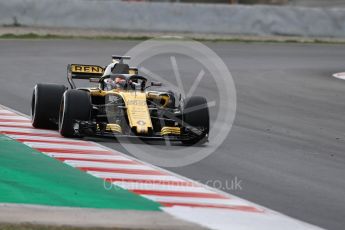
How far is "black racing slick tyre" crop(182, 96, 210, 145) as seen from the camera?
522 inches

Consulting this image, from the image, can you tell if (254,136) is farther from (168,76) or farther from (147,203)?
(168,76)

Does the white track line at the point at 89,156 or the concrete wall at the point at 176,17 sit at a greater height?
the concrete wall at the point at 176,17

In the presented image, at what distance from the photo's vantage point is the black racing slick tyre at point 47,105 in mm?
14008

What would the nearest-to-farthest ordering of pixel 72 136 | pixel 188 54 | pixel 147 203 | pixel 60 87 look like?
pixel 147 203 < pixel 72 136 < pixel 60 87 < pixel 188 54

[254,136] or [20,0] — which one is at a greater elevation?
[20,0]

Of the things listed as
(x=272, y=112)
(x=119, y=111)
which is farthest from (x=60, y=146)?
(x=272, y=112)

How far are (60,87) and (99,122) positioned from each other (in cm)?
142

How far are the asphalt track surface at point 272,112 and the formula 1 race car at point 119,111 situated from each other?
37 centimetres

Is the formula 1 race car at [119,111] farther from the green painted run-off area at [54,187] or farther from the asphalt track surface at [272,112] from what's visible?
the green painted run-off area at [54,187]

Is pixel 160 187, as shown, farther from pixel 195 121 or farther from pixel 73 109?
pixel 195 121

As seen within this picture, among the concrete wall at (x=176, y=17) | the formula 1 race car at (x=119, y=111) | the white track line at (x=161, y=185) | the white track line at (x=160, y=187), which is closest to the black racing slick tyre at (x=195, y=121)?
the formula 1 race car at (x=119, y=111)

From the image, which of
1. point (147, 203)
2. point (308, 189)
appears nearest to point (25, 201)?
point (147, 203)

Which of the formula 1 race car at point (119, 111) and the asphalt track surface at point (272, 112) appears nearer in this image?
the asphalt track surface at point (272, 112)

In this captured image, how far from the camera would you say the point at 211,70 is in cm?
2620
